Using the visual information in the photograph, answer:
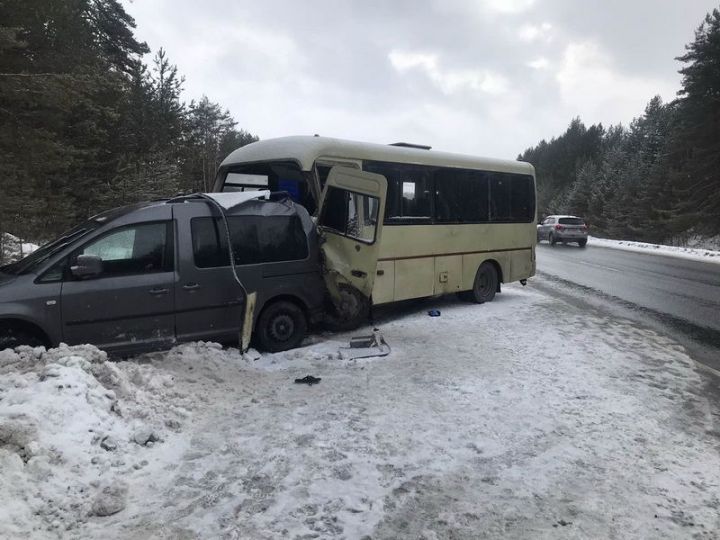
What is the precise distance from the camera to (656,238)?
38.3 metres

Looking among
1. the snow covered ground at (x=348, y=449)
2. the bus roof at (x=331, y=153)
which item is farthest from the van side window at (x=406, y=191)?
the snow covered ground at (x=348, y=449)

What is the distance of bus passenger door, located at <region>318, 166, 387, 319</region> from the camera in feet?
23.4

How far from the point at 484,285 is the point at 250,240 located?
6.06 m

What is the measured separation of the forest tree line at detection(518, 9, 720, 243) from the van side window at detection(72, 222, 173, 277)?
108 feet

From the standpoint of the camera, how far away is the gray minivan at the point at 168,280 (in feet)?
16.4

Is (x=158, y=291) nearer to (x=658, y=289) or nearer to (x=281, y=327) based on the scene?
(x=281, y=327)

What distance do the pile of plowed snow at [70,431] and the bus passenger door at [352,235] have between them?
3106 mm

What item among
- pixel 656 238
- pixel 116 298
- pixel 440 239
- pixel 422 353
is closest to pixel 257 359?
pixel 116 298

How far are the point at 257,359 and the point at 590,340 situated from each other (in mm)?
5063

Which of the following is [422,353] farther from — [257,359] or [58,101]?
[58,101]

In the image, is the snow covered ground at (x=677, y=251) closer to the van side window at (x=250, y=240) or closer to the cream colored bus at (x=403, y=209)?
the cream colored bus at (x=403, y=209)

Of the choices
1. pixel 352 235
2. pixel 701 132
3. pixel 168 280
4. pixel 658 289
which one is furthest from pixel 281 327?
pixel 701 132

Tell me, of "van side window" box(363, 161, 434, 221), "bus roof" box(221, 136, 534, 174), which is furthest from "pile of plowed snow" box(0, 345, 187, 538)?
"van side window" box(363, 161, 434, 221)

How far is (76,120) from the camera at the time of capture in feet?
54.7
